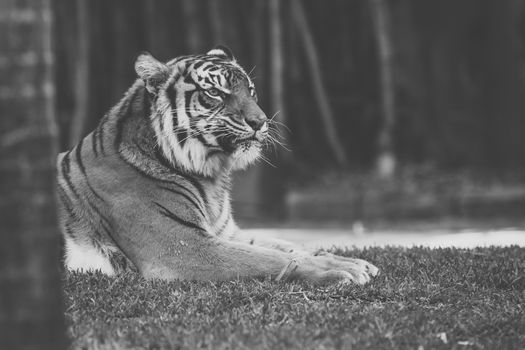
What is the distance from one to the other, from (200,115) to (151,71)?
0.47m

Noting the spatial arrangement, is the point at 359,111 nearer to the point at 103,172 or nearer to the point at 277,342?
the point at 103,172

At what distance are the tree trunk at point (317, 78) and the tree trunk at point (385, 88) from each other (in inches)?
47.2

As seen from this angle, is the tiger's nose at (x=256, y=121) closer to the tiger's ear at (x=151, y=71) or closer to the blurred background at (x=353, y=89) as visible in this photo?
the tiger's ear at (x=151, y=71)

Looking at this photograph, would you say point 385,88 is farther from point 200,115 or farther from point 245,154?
point 200,115

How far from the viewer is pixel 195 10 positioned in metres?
15.4

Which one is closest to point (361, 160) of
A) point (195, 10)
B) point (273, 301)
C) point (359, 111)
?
point (359, 111)

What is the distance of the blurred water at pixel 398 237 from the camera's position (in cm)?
1022

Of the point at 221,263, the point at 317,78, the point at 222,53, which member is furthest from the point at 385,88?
the point at 221,263

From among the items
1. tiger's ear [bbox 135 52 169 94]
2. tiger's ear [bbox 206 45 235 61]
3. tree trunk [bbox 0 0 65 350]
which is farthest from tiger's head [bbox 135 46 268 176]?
tree trunk [bbox 0 0 65 350]

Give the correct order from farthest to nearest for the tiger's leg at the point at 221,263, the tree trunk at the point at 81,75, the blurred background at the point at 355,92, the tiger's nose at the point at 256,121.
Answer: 1. the tree trunk at the point at 81,75
2. the blurred background at the point at 355,92
3. the tiger's nose at the point at 256,121
4. the tiger's leg at the point at 221,263

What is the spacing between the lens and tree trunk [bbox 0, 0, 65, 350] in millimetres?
3400

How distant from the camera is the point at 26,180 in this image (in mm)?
3426

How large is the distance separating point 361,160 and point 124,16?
17.7 ft

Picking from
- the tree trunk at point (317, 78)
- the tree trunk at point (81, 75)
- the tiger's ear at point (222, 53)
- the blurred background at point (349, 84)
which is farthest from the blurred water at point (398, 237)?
the tree trunk at point (317, 78)
